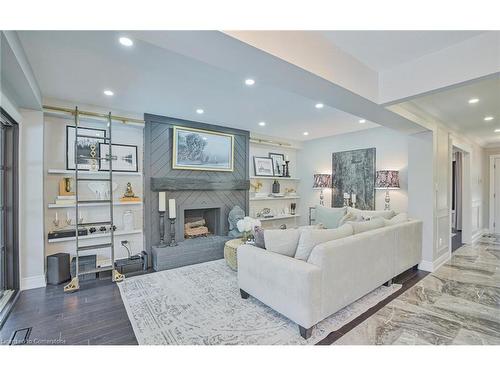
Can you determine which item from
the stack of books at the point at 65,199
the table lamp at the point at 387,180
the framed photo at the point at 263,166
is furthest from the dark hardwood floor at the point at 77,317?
the framed photo at the point at 263,166

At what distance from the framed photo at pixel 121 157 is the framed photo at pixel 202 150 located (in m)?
0.63

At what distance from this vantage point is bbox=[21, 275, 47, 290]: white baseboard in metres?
2.85

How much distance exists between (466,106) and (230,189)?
12.8ft

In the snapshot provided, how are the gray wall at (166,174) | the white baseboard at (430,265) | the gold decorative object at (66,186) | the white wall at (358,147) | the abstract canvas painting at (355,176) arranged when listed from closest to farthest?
1. the gold decorative object at (66,186)
2. the white baseboard at (430,265)
3. the gray wall at (166,174)
4. the white wall at (358,147)
5. the abstract canvas painting at (355,176)

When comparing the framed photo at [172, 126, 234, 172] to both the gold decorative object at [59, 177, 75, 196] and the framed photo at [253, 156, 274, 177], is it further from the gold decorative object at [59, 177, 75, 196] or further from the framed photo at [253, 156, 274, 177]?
the gold decorative object at [59, 177, 75, 196]

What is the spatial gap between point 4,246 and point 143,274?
1580 millimetres

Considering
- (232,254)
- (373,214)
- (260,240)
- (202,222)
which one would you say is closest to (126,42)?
(260,240)

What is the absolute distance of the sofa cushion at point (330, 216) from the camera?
169 inches

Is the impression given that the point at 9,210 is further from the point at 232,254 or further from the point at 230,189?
the point at 230,189

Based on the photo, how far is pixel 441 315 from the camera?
2.24m

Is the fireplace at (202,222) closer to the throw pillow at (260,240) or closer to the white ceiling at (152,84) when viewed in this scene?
the white ceiling at (152,84)
